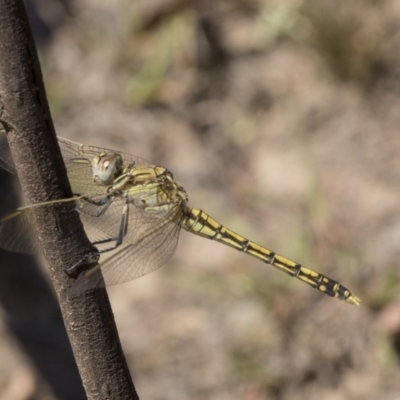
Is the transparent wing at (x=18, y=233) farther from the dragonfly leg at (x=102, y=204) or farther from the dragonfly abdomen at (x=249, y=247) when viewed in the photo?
the dragonfly abdomen at (x=249, y=247)

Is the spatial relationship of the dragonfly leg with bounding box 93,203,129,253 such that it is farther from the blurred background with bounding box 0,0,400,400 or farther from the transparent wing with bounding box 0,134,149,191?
the blurred background with bounding box 0,0,400,400

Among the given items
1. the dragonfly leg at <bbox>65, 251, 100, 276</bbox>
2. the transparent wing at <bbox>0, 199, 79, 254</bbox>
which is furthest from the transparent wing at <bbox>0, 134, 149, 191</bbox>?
the dragonfly leg at <bbox>65, 251, 100, 276</bbox>

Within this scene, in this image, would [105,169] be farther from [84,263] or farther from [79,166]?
[84,263]

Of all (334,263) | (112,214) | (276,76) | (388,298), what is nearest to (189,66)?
(276,76)

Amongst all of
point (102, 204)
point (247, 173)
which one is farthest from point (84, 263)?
point (247, 173)

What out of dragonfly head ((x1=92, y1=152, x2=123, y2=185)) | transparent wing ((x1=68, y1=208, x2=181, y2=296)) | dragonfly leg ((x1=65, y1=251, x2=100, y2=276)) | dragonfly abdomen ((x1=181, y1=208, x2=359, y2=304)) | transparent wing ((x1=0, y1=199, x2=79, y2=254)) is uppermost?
dragonfly abdomen ((x1=181, y1=208, x2=359, y2=304))
